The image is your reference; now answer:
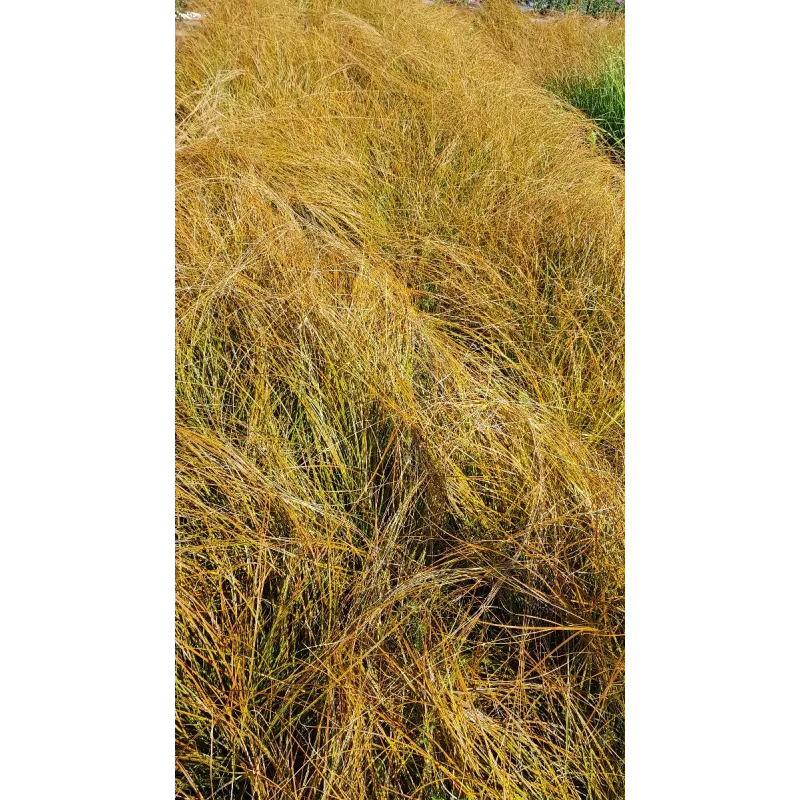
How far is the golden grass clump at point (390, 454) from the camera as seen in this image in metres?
0.73

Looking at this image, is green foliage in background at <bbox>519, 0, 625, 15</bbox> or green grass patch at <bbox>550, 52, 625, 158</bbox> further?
green grass patch at <bbox>550, 52, 625, 158</bbox>

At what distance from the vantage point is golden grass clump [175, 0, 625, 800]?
734 mm

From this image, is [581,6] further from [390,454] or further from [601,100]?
[390,454]

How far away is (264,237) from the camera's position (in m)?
1.04

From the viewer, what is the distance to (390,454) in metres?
0.87

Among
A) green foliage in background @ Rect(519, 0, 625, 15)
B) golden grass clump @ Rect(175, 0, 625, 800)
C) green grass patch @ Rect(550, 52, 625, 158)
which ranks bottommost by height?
golden grass clump @ Rect(175, 0, 625, 800)

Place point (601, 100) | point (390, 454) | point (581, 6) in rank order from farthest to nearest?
point (601, 100) < point (581, 6) < point (390, 454)

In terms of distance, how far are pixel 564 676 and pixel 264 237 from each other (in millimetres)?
808

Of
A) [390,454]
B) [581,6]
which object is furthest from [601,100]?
[390,454]

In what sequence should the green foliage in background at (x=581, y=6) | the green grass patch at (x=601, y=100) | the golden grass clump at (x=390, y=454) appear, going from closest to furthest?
the golden grass clump at (x=390, y=454), the green foliage in background at (x=581, y=6), the green grass patch at (x=601, y=100)

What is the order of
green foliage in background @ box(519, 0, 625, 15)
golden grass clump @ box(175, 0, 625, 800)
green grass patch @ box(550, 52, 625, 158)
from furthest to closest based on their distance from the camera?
green grass patch @ box(550, 52, 625, 158) → green foliage in background @ box(519, 0, 625, 15) → golden grass clump @ box(175, 0, 625, 800)
